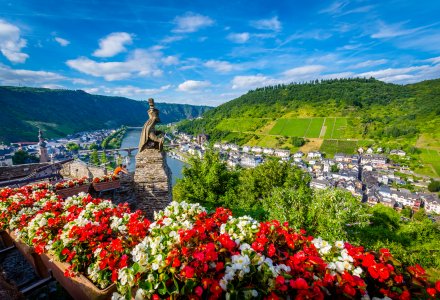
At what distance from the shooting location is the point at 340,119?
10819 cm

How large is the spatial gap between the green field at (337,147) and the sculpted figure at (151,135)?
9211 cm

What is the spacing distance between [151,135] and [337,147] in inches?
3861

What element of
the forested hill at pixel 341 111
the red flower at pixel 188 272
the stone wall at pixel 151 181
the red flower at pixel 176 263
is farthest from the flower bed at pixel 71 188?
the forested hill at pixel 341 111

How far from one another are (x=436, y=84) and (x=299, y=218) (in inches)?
7449

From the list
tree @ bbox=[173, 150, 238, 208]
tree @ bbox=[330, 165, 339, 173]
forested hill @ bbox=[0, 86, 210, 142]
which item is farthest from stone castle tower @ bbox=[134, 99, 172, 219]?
forested hill @ bbox=[0, 86, 210, 142]

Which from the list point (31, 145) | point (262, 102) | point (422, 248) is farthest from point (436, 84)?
point (31, 145)

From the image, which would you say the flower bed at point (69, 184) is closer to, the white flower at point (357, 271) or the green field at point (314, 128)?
the white flower at point (357, 271)

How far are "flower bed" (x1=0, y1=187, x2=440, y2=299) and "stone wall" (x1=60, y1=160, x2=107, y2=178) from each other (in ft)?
27.8

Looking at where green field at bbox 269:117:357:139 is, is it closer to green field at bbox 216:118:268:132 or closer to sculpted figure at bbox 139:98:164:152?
green field at bbox 216:118:268:132

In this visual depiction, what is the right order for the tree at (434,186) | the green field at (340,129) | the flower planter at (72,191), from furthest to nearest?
the green field at (340,129)
the tree at (434,186)
the flower planter at (72,191)

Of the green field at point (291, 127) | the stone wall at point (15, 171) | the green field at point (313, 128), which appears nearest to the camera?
the stone wall at point (15, 171)

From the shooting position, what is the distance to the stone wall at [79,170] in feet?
36.0

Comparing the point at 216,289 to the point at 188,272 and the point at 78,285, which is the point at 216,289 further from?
the point at 78,285

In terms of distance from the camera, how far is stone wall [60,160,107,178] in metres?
11.0
